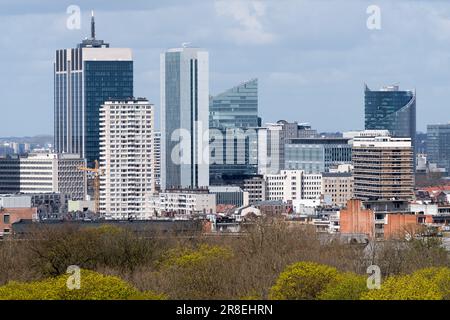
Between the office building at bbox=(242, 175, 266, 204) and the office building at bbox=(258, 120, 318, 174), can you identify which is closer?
the office building at bbox=(242, 175, 266, 204)

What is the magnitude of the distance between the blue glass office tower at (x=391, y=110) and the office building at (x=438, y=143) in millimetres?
6184

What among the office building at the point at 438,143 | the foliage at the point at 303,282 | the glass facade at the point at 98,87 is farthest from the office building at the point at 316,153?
the foliage at the point at 303,282

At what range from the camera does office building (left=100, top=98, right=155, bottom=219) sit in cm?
13577

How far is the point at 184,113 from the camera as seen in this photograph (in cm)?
16325

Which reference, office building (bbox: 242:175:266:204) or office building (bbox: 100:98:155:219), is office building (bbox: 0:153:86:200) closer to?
office building (bbox: 100:98:155:219)

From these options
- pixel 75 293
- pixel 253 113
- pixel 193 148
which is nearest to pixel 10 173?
pixel 193 148

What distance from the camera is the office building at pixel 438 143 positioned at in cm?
18462

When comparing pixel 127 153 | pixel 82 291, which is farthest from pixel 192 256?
pixel 127 153

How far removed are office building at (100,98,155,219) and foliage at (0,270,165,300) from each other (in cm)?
9918

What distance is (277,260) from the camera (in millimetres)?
45250

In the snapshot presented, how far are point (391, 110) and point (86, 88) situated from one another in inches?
1076

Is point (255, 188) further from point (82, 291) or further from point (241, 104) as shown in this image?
point (82, 291)

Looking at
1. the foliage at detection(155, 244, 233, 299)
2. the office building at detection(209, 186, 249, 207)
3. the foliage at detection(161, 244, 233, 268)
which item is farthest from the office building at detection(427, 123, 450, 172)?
the foliage at detection(155, 244, 233, 299)
